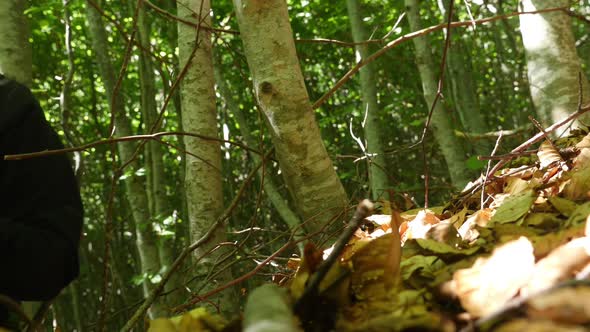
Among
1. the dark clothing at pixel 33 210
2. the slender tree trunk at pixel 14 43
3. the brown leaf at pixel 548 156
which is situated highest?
the slender tree trunk at pixel 14 43

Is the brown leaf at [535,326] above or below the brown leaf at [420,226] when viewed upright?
above

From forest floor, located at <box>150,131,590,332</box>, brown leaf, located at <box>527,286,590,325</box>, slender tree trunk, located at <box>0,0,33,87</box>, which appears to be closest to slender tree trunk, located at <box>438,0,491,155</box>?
slender tree trunk, located at <box>0,0,33,87</box>

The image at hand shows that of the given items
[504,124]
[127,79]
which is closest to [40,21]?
[127,79]

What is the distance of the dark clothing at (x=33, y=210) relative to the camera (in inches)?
51.8

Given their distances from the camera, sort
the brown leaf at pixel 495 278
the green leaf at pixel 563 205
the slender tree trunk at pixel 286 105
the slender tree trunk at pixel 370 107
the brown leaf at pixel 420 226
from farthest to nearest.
A: the slender tree trunk at pixel 370 107 < the slender tree trunk at pixel 286 105 < the brown leaf at pixel 420 226 < the green leaf at pixel 563 205 < the brown leaf at pixel 495 278

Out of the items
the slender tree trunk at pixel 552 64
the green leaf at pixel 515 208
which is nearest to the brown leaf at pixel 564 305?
the green leaf at pixel 515 208

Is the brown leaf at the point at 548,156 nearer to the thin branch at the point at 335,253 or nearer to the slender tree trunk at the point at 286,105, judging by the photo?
the slender tree trunk at the point at 286,105

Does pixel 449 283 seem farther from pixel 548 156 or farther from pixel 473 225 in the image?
pixel 548 156

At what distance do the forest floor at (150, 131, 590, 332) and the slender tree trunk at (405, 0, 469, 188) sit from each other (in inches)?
145

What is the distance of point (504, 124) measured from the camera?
419 inches

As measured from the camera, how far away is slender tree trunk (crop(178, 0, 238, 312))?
9.90 feet

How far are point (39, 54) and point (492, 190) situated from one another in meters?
7.88

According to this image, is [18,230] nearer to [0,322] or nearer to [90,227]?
[0,322]

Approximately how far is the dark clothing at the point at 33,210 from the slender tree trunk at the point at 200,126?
1.50 meters
